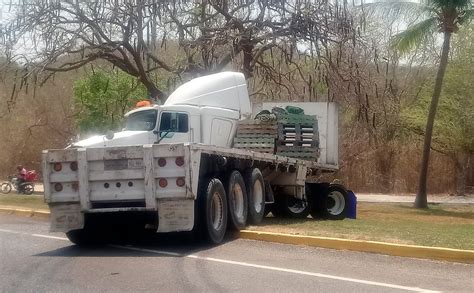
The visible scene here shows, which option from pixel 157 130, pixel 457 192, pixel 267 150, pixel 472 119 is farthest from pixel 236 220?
pixel 457 192

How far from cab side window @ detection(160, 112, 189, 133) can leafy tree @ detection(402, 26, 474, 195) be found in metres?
22.3

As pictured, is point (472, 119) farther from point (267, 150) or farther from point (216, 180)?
point (216, 180)

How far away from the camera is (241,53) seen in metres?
22.6

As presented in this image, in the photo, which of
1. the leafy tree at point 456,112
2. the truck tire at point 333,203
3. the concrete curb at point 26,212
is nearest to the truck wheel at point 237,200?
the truck tire at point 333,203

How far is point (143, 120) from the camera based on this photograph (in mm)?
14148

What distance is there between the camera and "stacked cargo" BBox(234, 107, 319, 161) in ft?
54.5

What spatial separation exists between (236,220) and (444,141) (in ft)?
78.7

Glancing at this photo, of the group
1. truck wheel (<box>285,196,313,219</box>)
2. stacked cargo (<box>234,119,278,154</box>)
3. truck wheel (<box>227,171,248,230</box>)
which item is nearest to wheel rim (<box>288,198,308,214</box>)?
truck wheel (<box>285,196,313,219</box>)

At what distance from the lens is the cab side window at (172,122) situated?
13977mm

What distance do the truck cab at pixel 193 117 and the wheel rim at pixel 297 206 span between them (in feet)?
9.03

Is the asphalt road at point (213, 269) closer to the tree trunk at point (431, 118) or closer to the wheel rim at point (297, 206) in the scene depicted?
the wheel rim at point (297, 206)

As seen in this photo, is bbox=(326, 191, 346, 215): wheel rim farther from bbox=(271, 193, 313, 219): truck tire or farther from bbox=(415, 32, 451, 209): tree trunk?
bbox=(415, 32, 451, 209): tree trunk

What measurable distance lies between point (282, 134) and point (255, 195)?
298cm

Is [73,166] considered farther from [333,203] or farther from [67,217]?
[333,203]
